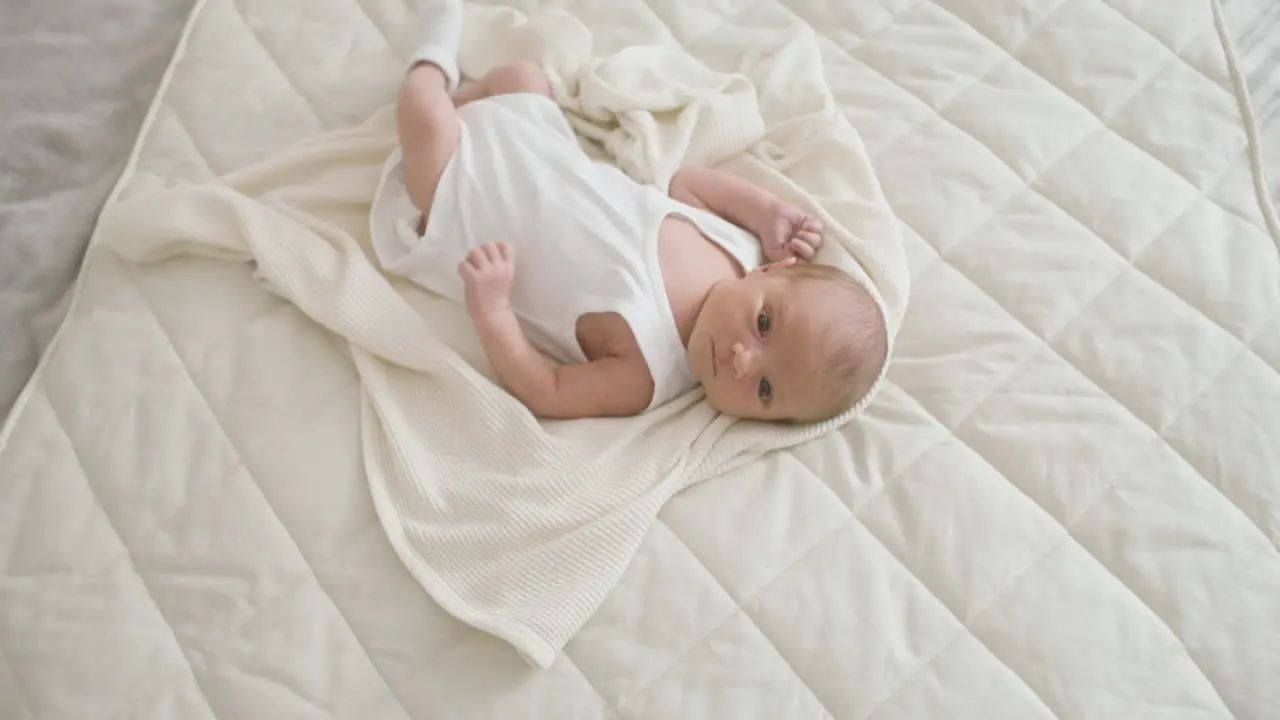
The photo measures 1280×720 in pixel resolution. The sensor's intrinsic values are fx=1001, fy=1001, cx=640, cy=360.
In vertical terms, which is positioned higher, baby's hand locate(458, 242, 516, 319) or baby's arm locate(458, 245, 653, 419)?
baby's hand locate(458, 242, 516, 319)

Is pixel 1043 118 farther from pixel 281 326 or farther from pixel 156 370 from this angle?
pixel 156 370

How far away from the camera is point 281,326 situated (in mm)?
980

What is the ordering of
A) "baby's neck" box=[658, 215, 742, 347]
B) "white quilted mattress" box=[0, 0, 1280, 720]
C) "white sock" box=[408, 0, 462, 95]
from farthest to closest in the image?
1. "white sock" box=[408, 0, 462, 95]
2. "baby's neck" box=[658, 215, 742, 347]
3. "white quilted mattress" box=[0, 0, 1280, 720]

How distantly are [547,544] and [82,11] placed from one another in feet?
2.85

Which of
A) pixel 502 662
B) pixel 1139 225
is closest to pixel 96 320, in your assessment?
pixel 502 662

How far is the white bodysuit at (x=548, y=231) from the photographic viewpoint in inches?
39.8

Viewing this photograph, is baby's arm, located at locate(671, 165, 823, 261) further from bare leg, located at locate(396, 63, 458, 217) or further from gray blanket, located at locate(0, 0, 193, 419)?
gray blanket, located at locate(0, 0, 193, 419)

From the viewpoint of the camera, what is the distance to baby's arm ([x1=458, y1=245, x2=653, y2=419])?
3.14ft

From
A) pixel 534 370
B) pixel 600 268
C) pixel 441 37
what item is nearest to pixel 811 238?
pixel 600 268

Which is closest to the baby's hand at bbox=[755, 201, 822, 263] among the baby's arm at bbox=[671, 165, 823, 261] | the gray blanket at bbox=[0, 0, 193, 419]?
the baby's arm at bbox=[671, 165, 823, 261]

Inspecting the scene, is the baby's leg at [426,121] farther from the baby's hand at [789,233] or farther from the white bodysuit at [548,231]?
the baby's hand at [789,233]

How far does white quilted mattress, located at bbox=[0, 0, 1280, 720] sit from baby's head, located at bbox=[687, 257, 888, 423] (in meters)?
0.05

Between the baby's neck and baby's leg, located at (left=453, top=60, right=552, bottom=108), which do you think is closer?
the baby's neck

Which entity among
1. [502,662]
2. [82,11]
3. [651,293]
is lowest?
[502,662]
